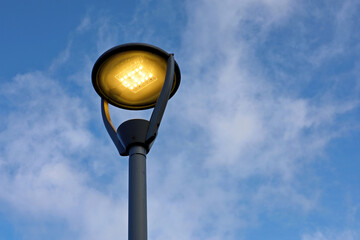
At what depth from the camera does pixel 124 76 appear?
4.52m

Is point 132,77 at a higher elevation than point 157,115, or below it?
higher

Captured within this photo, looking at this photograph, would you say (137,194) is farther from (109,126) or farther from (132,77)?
(132,77)

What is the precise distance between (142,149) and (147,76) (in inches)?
29.8

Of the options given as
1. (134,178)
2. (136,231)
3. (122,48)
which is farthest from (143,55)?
(136,231)

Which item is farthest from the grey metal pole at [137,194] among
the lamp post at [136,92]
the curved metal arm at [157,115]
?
the curved metal arm at [157,115]

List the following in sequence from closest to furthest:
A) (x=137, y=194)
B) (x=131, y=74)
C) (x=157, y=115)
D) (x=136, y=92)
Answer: (x=137, y=194)
(x=157, y=115)
(x=131, y=74)
(x=136, y=92)

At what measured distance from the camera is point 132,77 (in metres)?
4.54

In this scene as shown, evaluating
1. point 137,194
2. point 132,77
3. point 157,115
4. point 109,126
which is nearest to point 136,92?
point 132,77

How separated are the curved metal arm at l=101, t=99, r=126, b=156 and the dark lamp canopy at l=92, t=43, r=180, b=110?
0.08 metres

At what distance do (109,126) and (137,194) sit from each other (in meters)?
0.95

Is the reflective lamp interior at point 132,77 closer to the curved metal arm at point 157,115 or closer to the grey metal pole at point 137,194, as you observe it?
the curved metal arm at point 157,115

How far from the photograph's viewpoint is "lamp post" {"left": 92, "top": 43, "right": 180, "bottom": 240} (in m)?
3.94

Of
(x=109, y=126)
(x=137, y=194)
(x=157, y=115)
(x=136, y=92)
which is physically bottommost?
(x=137, y=194)

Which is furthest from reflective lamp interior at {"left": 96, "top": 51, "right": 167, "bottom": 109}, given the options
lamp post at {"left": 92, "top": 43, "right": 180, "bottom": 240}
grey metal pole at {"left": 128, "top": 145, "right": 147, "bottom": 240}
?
grey metal pole at {"left": 128, "top": 145, "right": 147, "bottom": 240}
